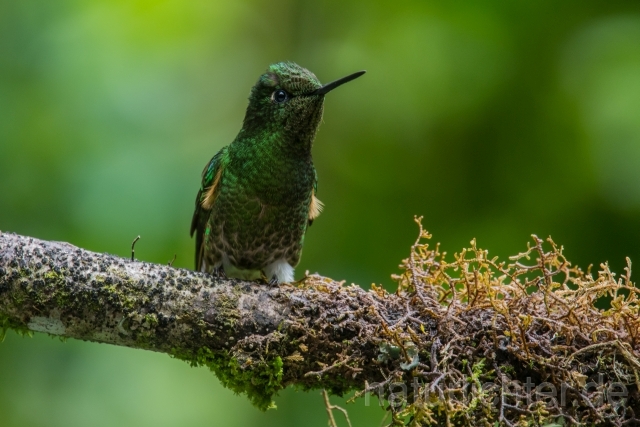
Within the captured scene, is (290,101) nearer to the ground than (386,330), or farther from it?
farther from it

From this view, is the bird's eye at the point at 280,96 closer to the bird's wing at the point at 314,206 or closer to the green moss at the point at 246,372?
the bird's wing at the point at 314,206

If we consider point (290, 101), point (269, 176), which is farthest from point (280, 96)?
point (269, 176)

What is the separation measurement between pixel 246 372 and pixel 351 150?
2.28 metres

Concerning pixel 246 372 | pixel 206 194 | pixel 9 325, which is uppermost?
pixel 206 194

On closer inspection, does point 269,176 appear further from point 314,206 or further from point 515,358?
point 515,358

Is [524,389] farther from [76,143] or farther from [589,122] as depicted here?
[76,143]

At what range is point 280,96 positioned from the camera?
374 centimetres

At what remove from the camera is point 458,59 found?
4.30 meters

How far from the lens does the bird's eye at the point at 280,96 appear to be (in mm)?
3725

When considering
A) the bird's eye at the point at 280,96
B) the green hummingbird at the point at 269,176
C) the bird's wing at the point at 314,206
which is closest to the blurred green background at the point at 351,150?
the bird's wing at the point at 314,206

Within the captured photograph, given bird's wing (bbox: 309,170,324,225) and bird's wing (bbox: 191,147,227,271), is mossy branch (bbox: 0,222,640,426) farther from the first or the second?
→ bird's wing (bbox: 309,170,324,225)

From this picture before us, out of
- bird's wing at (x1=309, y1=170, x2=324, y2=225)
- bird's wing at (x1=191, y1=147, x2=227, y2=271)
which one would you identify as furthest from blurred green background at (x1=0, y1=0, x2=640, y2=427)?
bird's wing at (x1=309, y1=170, x2=324, y2=225)

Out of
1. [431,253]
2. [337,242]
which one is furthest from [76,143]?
[431,253]

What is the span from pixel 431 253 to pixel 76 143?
2358mm
